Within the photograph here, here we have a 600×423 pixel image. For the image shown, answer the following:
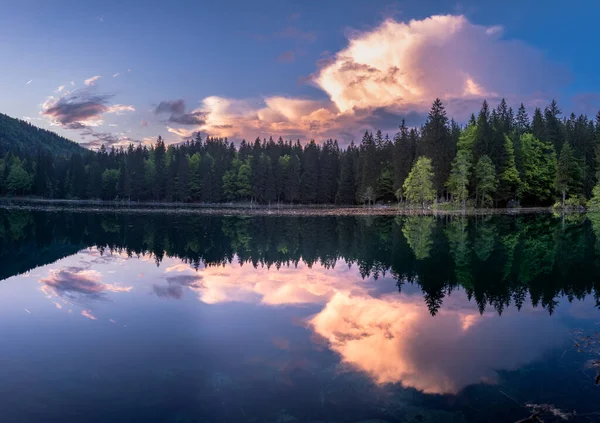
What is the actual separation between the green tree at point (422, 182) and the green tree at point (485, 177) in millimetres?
7875

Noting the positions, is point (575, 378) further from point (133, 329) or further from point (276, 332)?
point (133, 329)

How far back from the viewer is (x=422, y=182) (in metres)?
82.1

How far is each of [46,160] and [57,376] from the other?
169m

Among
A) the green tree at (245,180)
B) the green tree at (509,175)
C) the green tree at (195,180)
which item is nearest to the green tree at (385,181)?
the green tree at (509,175)

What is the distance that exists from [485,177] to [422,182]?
37.3 feet

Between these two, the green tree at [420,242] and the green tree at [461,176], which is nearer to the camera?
the green tree at [420,242]

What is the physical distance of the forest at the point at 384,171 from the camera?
79.5 m

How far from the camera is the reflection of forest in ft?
61.3

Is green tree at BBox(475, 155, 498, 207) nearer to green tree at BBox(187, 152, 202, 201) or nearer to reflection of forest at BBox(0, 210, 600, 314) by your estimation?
reflection of forest at BBox(0, 210, 600, 314)

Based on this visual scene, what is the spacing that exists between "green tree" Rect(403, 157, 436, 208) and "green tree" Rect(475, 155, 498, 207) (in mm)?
7875

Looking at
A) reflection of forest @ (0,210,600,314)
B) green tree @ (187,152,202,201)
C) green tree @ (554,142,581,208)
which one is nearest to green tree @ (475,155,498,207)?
green tree @ (554,142,581,208)

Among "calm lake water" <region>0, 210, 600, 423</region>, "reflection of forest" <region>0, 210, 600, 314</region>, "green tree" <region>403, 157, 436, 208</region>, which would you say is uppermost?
"green tree" <region>403, 157, 436, 208</region>

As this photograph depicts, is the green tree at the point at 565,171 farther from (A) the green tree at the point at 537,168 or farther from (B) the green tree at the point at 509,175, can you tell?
(B) the green tree at the point at 509,175

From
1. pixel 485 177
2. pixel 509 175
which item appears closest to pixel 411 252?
pixel 485 177
